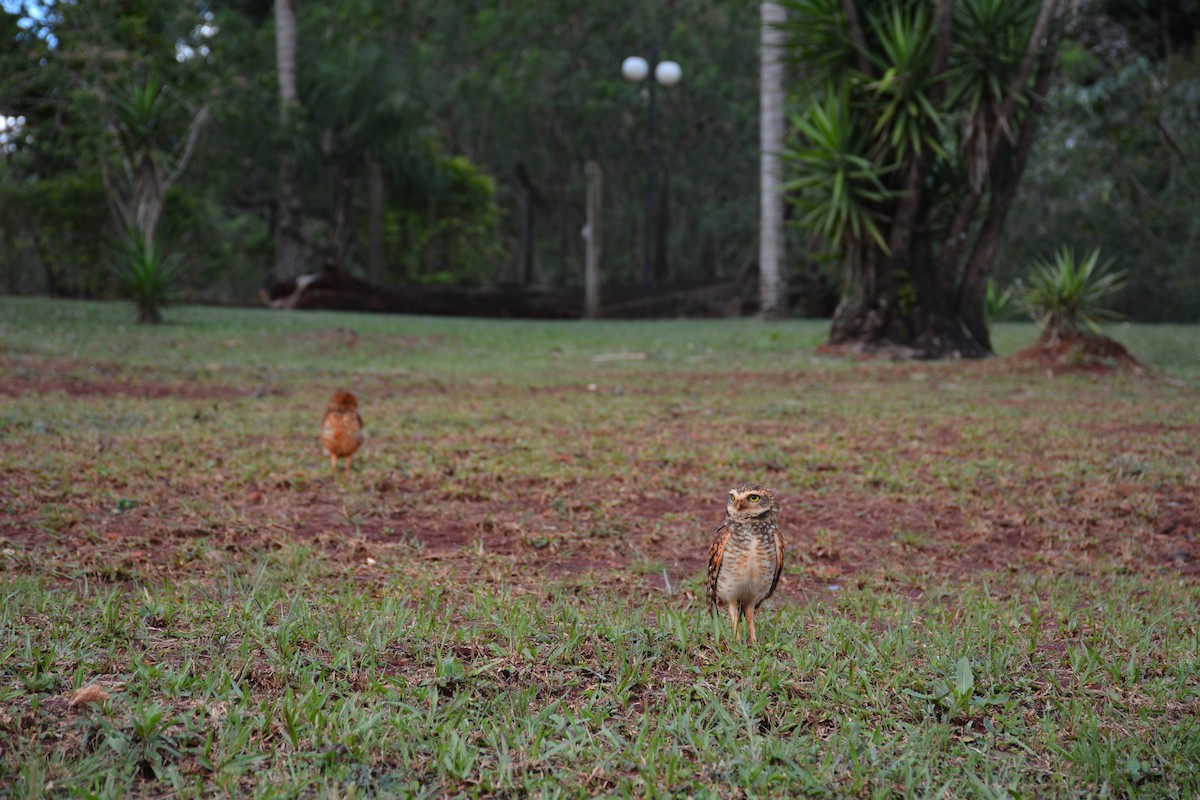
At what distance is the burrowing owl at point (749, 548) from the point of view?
2912 mm

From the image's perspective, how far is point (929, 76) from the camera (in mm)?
11375

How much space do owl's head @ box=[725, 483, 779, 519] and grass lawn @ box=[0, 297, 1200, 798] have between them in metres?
0.38

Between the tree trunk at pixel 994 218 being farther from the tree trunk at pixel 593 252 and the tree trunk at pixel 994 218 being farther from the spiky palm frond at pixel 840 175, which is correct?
the tree trunk at pixel 593 252

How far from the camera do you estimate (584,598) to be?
3689 millimetres

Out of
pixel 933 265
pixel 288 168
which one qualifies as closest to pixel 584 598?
pixel 933 265

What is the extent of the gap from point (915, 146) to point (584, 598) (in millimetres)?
8828

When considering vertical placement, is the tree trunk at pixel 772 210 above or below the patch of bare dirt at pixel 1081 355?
above

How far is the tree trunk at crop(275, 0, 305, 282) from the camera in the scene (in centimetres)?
2245

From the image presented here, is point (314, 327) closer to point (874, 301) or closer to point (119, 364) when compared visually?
point (119, 364)

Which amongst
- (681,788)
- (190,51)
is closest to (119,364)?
(681,788)

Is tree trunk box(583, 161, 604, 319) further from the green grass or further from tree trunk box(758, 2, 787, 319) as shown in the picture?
the green grass

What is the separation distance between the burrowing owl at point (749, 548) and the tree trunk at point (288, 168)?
2080cm

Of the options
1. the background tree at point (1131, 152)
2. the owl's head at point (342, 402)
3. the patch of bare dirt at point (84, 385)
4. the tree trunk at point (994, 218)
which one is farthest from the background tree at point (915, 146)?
the background tree at point (1131, 152)

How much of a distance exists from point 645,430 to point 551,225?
106 ft
